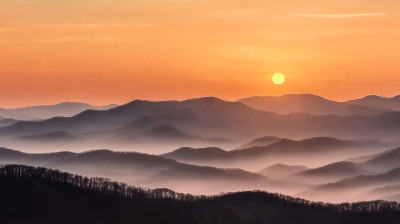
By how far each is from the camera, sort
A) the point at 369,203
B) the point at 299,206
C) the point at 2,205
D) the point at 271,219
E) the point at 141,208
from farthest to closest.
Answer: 1. the point at 369,203
2. the point at 299,206
3. the point at 271,219
4. the point at 141,208
5. the point at 2,205

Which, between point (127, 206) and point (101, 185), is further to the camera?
point (101, 185)

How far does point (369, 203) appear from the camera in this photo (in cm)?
9175

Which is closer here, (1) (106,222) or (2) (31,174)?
(1) (106,222)

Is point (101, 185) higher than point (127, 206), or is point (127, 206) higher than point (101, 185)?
point (101, 185)

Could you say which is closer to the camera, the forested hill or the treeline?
the forested hill

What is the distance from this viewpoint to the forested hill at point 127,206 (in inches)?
2628

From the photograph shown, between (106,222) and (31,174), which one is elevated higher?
(31,174)

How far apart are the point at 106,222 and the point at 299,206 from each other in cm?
2624

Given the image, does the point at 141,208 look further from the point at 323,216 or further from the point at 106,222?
the point at 323,216

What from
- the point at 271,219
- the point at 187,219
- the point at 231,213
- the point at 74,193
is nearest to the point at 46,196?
the point at 74,193

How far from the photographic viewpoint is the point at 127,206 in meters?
71.5

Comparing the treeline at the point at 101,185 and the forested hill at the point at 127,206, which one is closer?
the forested hill at the point at 127,206

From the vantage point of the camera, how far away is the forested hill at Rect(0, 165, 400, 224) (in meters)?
66.8

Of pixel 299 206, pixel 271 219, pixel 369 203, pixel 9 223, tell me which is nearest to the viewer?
pixel 9 223
